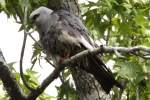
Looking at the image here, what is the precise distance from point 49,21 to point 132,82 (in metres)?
0.88

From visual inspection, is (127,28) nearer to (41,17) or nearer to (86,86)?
(86,86)

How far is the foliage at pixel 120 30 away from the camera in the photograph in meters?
3.41

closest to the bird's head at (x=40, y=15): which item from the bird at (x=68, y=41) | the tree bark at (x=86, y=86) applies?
the bird at (x=68, y=41)

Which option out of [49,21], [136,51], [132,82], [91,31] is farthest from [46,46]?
[136,51]

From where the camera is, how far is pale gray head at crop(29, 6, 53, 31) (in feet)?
12.8

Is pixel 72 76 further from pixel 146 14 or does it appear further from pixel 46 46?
pixel 146 14

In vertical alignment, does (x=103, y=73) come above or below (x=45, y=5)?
below

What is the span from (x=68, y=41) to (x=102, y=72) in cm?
39

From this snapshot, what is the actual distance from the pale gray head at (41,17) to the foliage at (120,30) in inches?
3.4

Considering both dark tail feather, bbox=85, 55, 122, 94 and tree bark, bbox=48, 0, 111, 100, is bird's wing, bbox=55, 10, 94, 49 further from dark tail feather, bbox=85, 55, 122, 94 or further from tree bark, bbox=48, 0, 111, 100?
tree bark, bbox=48, 0, 111, 100

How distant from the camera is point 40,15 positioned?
3949 millimetres

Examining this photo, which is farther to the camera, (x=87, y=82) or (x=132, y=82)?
(x=87, y=82)

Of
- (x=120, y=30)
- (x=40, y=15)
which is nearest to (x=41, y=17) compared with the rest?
(x=40, y=15)

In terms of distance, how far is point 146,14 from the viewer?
385 cm
